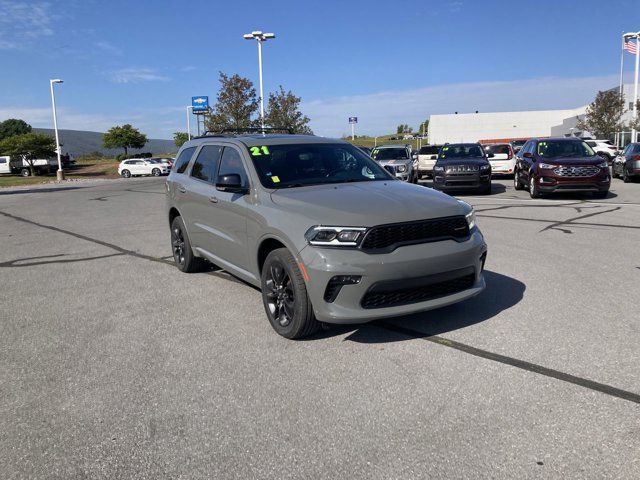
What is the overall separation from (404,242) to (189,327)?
2.14 metres

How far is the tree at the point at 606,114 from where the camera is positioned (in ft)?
160

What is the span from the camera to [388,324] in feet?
15.4

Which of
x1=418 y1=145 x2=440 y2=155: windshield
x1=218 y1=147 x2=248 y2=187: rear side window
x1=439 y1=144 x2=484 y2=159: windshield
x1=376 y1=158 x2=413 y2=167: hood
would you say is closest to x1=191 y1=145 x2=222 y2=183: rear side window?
x1=218 y1=147 x2=248 y2=187: rear side window

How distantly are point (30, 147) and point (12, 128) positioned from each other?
40.9 meters

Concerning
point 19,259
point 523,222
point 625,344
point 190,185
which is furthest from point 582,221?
point 19,259

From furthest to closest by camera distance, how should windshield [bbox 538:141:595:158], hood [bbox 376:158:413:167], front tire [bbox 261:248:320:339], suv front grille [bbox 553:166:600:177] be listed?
hood [bbox 376:158:413:167] → windshield [bbox 538:141:595:158] → suv front grille [bbox 553:166:600:177] → front tire [bbox 261:248:320:339]

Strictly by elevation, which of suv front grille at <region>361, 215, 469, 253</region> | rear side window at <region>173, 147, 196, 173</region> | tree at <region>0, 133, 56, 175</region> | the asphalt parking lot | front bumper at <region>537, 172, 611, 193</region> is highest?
tree at <region>0, 133, 56, 175</region>

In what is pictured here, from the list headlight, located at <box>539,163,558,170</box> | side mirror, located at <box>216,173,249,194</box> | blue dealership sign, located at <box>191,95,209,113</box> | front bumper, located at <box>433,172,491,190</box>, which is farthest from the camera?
blue dealership sign, located at <box>191,95,209,113</box>

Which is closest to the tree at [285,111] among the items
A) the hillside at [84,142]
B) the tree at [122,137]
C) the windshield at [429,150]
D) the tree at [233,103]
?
the tree at [233,103]

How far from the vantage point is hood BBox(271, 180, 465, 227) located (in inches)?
157

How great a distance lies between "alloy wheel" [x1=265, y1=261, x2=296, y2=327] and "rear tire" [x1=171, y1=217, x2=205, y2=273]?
7.78ft

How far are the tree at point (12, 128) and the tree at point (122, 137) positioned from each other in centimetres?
1476

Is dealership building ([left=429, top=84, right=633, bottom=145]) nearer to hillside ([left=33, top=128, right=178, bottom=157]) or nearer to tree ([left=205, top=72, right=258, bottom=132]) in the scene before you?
tree ([left=205, top=72, right=258, bottom=132])

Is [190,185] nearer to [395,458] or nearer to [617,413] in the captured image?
[395,458]
